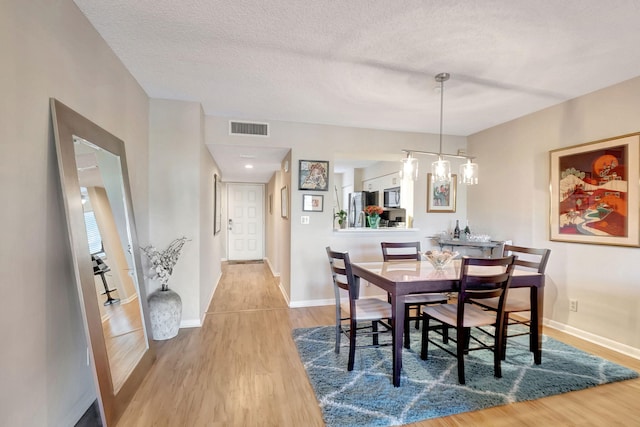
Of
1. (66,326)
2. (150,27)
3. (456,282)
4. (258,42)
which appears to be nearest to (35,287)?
(66,326)

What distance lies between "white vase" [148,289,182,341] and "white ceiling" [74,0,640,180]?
6.71 feet

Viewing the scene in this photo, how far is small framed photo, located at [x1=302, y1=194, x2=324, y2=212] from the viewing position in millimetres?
3879

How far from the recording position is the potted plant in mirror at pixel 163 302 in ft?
9.26

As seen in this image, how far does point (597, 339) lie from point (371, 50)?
3.39m

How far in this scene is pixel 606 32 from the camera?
193cm

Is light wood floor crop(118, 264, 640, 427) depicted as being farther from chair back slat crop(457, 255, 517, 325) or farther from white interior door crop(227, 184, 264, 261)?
white interior door crop(227, 184, 264, 261)

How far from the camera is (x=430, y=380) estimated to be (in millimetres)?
2164

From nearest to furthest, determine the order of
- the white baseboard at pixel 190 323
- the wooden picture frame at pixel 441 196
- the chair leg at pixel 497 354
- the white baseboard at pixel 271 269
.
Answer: the chair leg at pixel 497 354, the white baseboard at pixel 190 323, the wooden picture frame at pixel 441 196, the white baseboard at pixel 271 269

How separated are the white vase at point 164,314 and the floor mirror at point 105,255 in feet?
1.19

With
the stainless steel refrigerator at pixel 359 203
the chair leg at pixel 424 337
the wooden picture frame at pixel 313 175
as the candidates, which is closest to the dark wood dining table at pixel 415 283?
the chair leg at pixel 424 337

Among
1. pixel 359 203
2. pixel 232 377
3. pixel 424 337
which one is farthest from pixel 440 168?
pixel 359 203

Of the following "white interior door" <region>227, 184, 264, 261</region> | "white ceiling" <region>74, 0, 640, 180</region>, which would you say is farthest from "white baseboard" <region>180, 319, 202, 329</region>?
"white interior door" <region>227, 184, 264, 261</region>

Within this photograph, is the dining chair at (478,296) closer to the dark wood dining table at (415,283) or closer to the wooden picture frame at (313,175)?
the dark wood dining table at (415,283)

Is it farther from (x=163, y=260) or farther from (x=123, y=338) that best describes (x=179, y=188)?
(x=123, y=338)
